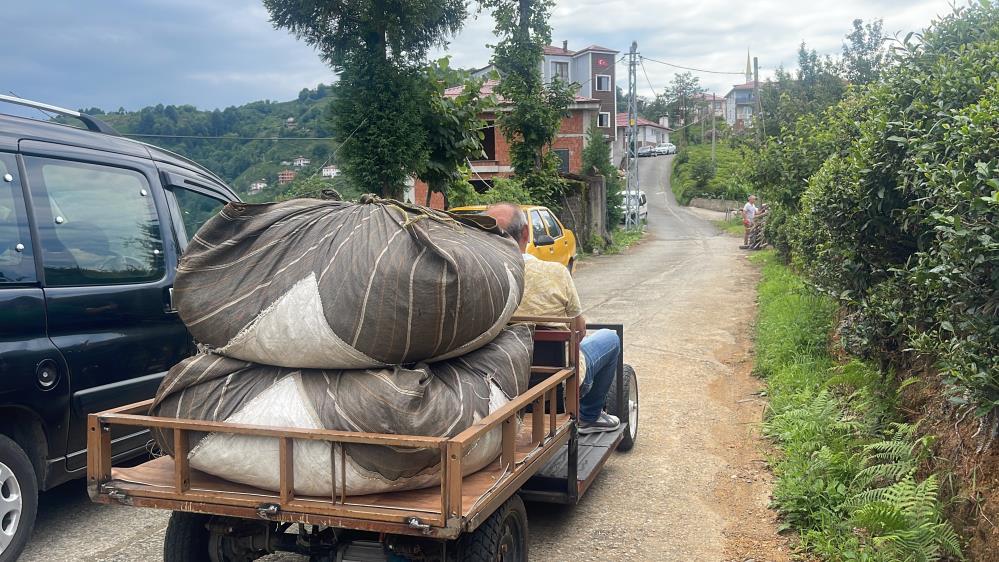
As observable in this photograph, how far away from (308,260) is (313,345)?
1.18 feet

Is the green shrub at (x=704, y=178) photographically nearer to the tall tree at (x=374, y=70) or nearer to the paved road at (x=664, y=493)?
the tall tree at (x=374, y=70)

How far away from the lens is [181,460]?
3.24 metres

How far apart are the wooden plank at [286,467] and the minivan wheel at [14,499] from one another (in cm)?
191

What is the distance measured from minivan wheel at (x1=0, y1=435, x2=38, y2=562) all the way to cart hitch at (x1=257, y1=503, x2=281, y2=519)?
72.3 inches

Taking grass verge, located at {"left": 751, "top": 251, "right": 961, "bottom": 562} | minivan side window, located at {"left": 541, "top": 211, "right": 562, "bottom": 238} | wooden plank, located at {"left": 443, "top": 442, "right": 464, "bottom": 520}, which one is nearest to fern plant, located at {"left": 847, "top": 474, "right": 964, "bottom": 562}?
grass verge, located at {"left": 751, "top": 251, "right": 961, "bottom": 562}

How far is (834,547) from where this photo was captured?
4344 millimetres

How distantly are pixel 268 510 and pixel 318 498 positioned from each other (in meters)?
0.19

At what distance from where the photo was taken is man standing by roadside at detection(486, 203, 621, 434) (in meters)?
5.14

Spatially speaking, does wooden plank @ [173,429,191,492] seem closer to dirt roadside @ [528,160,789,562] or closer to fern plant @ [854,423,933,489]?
dirt roadside @ [528,160,789,562]

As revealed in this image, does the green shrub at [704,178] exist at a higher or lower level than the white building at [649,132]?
lower

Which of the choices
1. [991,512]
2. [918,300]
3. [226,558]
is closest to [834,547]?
[991,512]

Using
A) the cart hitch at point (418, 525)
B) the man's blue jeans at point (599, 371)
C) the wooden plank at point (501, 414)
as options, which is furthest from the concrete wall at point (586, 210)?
the cart hitch at point (418, 525)

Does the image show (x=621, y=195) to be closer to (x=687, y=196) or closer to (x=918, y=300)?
(x=687, y=196)

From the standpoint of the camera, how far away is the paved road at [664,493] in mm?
4637
